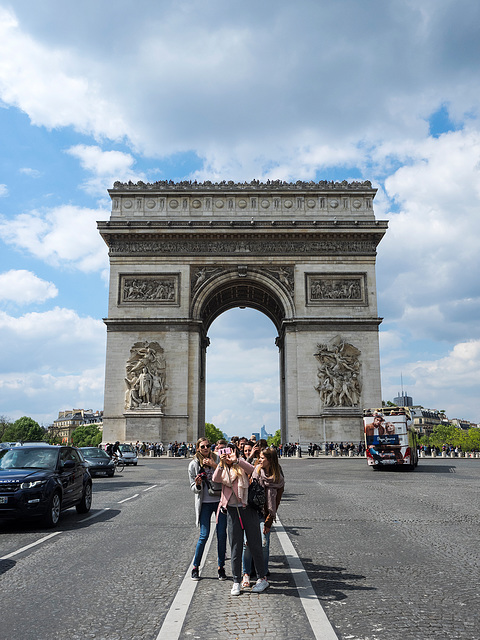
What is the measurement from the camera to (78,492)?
11.9 metres

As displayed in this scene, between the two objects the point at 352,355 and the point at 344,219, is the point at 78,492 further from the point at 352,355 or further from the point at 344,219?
the point at 344,219

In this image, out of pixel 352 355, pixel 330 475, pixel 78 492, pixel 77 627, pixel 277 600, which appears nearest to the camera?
pixel 77 627

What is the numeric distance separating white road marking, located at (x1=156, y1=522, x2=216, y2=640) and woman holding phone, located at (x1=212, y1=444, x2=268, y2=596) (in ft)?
1.67

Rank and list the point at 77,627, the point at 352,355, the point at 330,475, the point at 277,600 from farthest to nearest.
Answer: the point at 352,355 → the point at 330,475 → the point at 277,600 → the point at 77,627

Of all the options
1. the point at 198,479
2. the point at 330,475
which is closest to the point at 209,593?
the point at 198,479

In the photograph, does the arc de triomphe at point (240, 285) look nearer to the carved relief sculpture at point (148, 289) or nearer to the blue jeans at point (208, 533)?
the carved relief sculpture at point (148, 289)

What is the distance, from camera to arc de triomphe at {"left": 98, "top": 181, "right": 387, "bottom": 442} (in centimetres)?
4062

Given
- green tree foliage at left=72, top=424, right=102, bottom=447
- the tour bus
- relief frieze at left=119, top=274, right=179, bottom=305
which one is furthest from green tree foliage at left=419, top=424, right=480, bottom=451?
the tour bus

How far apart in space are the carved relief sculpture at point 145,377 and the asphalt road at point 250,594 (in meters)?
28.4

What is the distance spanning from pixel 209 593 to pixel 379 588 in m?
1.66

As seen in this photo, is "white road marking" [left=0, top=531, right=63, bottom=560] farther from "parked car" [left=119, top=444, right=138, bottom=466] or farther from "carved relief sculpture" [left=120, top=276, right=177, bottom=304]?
"carved relief sculpture" [left=120, top=276, right=177, bottom=304]

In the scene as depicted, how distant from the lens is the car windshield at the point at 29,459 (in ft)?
37.3

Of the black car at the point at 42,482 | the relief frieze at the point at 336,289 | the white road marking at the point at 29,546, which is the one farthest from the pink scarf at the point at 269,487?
the relief frieze at the point at 336,289

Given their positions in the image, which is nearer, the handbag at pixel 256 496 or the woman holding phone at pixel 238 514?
the woman holding phone at pixel 238 514
